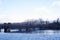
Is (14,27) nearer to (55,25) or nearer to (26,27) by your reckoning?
(26,27)

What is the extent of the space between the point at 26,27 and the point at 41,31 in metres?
17.7

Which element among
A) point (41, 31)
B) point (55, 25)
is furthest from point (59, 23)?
point (41, 31)

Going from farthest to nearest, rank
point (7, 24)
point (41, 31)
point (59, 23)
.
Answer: point (41, 31) < point (59, 23) < point (7, 24)

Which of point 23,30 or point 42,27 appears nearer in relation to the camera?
point 42,27

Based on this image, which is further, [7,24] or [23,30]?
[23,30]

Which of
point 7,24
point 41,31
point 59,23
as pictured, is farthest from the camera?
point 41,31

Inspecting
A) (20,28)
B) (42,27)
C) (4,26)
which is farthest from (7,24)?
(42,27)

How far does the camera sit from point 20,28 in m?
128

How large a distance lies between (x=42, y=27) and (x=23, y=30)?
1475cm

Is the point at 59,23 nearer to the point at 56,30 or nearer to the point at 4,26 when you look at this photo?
the point at 56,30

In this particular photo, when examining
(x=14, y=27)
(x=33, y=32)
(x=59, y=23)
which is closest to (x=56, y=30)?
(x=59, y=23)

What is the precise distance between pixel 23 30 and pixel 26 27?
8206mm

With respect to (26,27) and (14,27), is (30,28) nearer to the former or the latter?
(26,27)

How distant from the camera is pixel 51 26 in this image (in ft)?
403
